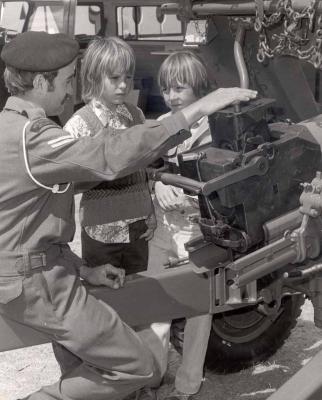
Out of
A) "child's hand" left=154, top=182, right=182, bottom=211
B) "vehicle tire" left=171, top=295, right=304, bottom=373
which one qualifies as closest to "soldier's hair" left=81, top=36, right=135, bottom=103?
"child's hand" left=154, top=182, right=182, bottom=211

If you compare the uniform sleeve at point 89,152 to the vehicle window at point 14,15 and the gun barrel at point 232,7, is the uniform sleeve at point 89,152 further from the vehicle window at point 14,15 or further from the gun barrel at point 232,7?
the vehicle window at point 14,15

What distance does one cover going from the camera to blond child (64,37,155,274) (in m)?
2.74

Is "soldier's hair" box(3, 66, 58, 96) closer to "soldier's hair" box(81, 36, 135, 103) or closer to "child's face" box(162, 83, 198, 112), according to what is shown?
"soldier's hair" box(81, 36, 135, 103)

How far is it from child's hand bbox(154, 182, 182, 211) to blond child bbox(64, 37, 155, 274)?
5 centimetres

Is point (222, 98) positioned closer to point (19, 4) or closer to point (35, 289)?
point (35, 289)

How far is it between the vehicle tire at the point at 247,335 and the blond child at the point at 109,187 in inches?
23.0

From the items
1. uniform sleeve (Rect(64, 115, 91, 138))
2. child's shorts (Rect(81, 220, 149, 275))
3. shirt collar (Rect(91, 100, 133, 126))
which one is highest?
shirt collar (Rect(91, 100, 133, 126))

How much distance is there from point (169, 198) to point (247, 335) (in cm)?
78

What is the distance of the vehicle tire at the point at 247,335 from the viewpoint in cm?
313

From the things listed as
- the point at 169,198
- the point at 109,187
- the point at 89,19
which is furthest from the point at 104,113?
the point at 89,19

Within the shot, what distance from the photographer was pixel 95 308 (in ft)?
7.17

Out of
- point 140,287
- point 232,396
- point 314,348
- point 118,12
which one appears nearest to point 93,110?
point 140,287

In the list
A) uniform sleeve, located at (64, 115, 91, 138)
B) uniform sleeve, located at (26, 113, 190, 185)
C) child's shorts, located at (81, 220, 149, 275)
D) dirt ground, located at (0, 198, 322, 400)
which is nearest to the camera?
uniform sleeve, located at (26, 113, 190, 185)

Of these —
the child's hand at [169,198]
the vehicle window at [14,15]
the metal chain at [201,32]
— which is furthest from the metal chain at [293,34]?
the vehicle window at [14,15]
